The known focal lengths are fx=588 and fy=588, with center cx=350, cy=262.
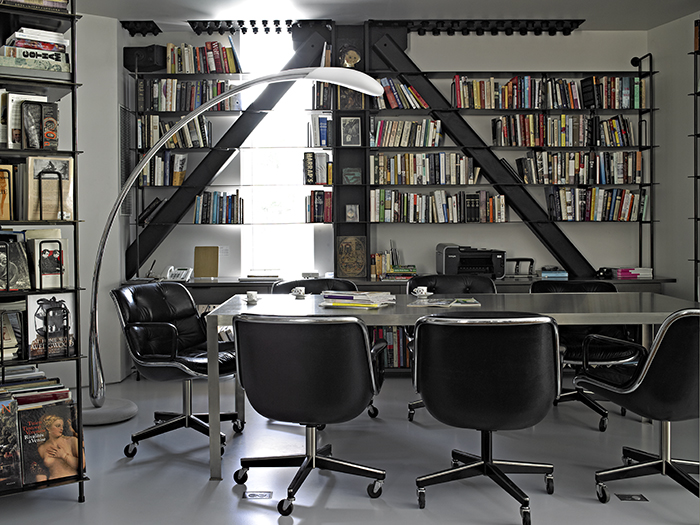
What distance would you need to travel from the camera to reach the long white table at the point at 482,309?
114 inches

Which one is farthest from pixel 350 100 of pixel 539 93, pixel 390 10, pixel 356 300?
pixel 356 300

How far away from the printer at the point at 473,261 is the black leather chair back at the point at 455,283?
840 millimetres

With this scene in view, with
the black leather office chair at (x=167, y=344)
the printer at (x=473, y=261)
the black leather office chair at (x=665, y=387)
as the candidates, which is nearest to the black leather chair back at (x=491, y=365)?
the black leather office chair at (x=665, y=387)

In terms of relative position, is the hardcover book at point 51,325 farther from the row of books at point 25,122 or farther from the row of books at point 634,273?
the row of books at point 634,273

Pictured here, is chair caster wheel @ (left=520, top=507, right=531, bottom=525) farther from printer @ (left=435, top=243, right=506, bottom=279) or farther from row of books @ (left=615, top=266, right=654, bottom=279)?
row of books @ (left=615, top=266, right=654, bottom=279)

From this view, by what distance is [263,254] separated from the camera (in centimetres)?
573

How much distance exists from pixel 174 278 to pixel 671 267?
4519 mm

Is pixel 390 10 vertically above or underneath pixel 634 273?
above

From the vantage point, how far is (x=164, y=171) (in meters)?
5.36

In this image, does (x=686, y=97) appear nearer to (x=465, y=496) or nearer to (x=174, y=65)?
(x=465, y=496)

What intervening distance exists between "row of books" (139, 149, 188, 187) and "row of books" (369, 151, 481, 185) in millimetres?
1758

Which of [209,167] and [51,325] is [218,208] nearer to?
[209,167]

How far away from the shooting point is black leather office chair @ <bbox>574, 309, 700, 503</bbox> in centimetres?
243

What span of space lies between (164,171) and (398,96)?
7.35ft
